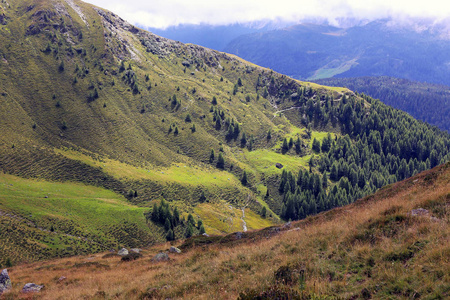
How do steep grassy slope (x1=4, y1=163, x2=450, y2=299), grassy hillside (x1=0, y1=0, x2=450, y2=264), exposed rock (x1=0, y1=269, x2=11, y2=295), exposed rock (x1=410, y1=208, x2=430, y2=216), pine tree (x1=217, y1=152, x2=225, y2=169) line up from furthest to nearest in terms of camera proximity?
pine tree (x1=217, y1=152, x2=225, y2=169) → grassy hillside (x1=0, y1=0, x2=450, y2=264) → exposed rock (x1=0, y1=269, x2=11, y2=295) → exposed rock (x1=410, y1=208, x2=430, y2=216) → steep grassy slope (x1=4, y1=163, x2=450, y2=299)

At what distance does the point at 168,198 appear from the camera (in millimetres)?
117188

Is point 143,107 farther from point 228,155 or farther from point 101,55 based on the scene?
point 228,155

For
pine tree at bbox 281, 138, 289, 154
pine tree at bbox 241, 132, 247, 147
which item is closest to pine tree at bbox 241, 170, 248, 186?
pine tree at bbox 241, 132, 247, 147

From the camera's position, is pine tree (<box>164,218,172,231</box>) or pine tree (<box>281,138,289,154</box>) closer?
pine tree (<box>164,218,172,231</box>)

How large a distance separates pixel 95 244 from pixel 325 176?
141 m

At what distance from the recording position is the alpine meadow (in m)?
11.9

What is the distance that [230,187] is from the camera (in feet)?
470

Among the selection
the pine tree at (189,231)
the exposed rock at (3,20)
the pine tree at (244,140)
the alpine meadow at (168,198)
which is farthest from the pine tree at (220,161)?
the exposed rock at (3,20)

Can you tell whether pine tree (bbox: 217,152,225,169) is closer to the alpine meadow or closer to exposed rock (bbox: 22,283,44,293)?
the alpine meadow

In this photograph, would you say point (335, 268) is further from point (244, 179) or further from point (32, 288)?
point (244, 179)

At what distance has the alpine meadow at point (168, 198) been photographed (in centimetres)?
1189

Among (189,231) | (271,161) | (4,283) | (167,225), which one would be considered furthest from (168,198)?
(4,283)

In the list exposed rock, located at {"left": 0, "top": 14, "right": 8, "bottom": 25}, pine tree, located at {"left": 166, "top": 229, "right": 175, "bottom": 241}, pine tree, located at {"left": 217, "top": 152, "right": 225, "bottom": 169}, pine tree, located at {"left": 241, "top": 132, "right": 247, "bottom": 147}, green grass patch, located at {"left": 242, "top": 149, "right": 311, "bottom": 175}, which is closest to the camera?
pine tree, located at {"left": 166, "top": 229, "right": 175, "bottom": 241}

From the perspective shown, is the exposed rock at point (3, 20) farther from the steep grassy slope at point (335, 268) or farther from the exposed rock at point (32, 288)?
the steep grassy slope at point (335, 268)
